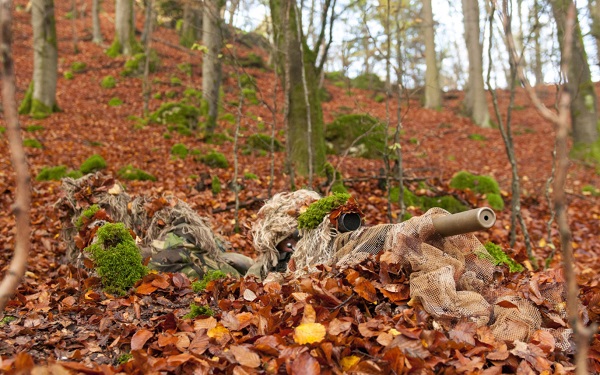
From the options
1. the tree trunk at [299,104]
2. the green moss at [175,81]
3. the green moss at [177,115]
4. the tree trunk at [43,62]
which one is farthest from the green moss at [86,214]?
the green moss at [175,81]

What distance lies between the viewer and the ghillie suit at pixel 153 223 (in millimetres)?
4512

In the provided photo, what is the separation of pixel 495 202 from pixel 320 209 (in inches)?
202

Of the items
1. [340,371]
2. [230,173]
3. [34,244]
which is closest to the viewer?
[340,371]

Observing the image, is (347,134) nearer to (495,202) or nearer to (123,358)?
(495,202)

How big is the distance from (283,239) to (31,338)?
2026 mm

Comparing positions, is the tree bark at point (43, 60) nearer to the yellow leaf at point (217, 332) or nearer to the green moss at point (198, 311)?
the green moss at point (198, 311)

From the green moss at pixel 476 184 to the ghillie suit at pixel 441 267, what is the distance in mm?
5352

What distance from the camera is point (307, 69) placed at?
895cm

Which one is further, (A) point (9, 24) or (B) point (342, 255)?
(B) point (342, 255)

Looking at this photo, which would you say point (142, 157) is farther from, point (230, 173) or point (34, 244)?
point (34, 244)

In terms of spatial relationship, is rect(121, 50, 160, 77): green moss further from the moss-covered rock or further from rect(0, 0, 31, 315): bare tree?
rect(0, 0, 31, 315): bare tree

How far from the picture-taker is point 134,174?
823 cm

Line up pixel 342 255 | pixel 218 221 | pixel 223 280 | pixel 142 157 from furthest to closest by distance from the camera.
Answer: pixel 142 157 < pixel 218 221 < pixel 223 280 < pixel 342 255

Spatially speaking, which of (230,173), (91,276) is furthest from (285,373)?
(230,173)
